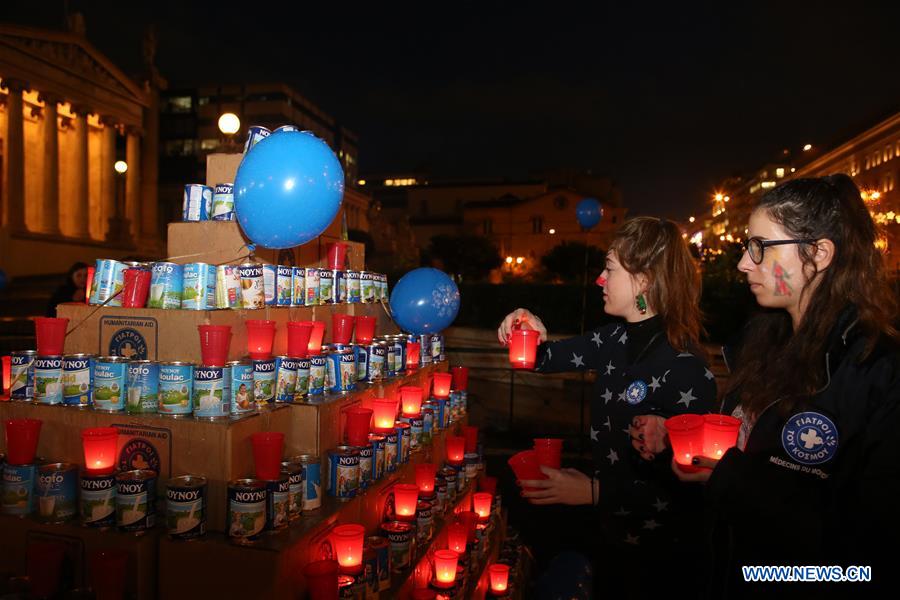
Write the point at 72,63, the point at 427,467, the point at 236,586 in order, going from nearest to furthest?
the point at 236,586 → the point at 427,467 → the point at 72,63

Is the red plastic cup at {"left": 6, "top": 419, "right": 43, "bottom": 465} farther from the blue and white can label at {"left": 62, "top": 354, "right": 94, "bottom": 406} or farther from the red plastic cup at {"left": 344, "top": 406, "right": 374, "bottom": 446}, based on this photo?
the red plastic cup at {"left": 344, "top": 406, "right": 374, "bottom": 446}

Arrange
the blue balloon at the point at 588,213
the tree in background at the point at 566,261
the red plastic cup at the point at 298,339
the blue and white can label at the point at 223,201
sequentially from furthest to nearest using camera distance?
the tree in background at the point at 566,261 → the blue balloon at the point at 588,213 → the blue and white can label at the point at 223,201 → the red plastic cup at the point at 298,339

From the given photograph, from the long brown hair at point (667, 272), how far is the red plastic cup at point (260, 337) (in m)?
1.79

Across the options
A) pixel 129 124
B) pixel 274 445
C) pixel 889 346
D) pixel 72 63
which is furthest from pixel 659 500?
pixel 129 124

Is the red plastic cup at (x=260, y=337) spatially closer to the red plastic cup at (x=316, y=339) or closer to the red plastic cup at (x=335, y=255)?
the red plastic cup at (x=316, y=339)

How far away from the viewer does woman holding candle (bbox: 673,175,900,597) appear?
153 cm

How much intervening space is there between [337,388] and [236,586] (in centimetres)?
122

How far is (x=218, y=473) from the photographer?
2.63 metres

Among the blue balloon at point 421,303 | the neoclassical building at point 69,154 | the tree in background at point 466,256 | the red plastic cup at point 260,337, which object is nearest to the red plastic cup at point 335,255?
the blue balloon at point 421,303

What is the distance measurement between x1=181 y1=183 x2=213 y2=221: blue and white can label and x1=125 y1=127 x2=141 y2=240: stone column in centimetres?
2671

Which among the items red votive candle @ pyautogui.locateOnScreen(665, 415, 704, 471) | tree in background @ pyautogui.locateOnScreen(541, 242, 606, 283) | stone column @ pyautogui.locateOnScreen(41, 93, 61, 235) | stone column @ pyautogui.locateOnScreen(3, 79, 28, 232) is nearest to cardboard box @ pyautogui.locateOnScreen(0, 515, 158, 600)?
red votive candle @ pyautogui.locateOnScreen(665, 415, 704, 471)

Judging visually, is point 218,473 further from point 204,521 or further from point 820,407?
point 820,407

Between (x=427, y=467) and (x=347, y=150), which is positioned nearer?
(x=427, y=467)

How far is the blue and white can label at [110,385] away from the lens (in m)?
2.84
